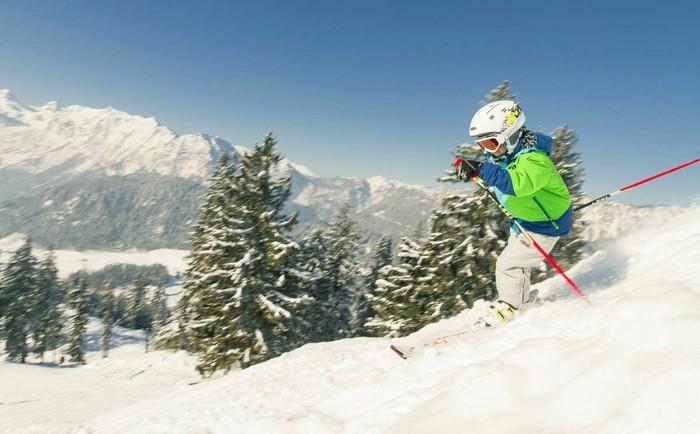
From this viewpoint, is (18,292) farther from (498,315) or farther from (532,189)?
(532,189)

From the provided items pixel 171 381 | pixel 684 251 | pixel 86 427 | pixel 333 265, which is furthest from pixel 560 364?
pixel 333 265

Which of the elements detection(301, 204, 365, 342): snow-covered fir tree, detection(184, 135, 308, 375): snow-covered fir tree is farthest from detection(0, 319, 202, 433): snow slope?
detection(301, 204, 365, 342): snow-covered fir tree

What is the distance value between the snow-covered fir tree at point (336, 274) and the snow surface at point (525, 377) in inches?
1179

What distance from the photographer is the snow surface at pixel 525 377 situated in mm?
3221

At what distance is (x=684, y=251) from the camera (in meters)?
7.11

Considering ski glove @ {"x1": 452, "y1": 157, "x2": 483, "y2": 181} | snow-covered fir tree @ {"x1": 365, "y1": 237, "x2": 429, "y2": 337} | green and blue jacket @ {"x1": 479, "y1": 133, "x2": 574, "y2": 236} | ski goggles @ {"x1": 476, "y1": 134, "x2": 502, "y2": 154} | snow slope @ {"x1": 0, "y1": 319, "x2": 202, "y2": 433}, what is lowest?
snow slope @ {"x1": 0, "y1": 319, "x2": 202, "y2": 433}

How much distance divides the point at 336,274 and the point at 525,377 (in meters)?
38.5

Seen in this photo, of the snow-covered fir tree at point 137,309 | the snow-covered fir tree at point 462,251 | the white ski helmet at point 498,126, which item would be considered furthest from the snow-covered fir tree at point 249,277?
the snow-covered fir tree at point 137,309

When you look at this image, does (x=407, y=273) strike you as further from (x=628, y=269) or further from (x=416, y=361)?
(x=416, y=361)

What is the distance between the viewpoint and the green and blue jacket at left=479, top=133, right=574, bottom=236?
5988mm

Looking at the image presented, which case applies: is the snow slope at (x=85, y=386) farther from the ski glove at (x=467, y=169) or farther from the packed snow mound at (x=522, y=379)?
the ski glove at (x=467, y=169)

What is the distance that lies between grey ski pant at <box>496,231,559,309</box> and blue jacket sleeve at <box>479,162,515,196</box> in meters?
1.08

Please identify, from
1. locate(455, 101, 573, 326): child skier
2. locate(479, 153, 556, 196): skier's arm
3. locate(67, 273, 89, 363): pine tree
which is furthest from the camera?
locate(67, 273, 89, 363): pine tree

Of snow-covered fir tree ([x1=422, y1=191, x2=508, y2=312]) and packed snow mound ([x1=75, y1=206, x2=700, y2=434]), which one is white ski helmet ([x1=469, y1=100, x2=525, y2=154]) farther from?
snow-covered fir tree ([x1=422, y1=191, x2=508, y2=312])
